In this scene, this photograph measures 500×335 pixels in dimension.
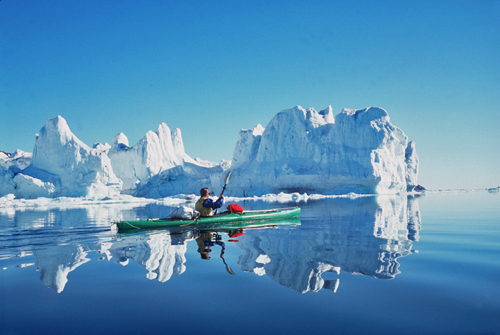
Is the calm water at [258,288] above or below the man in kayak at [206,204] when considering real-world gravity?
below

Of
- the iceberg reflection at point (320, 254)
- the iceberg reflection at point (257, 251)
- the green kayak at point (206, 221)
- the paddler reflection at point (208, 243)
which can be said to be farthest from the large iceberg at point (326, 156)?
the paddler reflection at point (208, 243)

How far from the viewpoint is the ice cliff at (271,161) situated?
32.8 m

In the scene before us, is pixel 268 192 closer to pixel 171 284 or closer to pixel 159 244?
pixel 159 244

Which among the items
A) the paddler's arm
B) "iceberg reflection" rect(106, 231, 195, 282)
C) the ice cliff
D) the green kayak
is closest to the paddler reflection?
"iceberg reflection" rect(106, 231, 195, 282)

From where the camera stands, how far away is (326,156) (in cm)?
4134

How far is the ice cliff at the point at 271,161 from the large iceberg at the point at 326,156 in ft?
0.37

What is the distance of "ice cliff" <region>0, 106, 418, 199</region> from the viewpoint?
32.8 metres

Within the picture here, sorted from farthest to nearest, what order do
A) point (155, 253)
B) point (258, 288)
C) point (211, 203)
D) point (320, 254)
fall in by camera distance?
point (211, 203) < point (155, 253) < point (320, 254) < point (258, 288)

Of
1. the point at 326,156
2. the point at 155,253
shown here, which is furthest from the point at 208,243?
the point at 326,156

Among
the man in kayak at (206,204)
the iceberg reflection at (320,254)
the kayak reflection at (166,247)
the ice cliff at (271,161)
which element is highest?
the ice cliff at (271,161)

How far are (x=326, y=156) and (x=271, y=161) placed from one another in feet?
23.4

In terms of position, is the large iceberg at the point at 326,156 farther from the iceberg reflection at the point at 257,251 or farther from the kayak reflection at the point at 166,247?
the iceberg reflection at the point at 257,251

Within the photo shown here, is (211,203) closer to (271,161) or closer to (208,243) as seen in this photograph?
(208,243)

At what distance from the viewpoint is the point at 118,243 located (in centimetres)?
656
